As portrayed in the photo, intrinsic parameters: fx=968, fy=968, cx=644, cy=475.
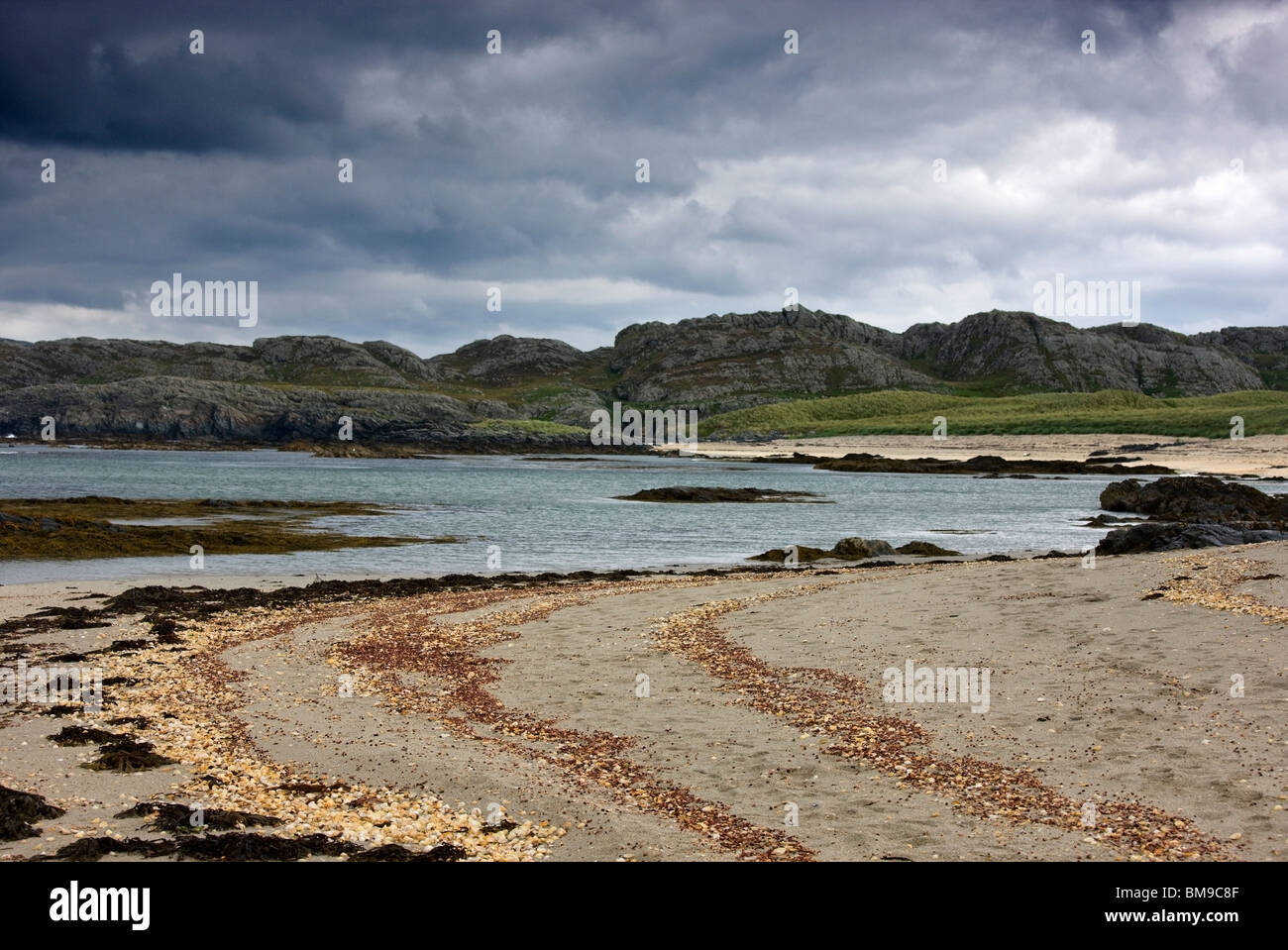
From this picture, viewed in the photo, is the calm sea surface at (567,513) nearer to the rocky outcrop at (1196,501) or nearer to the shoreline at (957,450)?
the rocky outcrop at (1196,501)

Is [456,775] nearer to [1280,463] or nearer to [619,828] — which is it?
[619,828]

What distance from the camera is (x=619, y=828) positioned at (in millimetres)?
9227

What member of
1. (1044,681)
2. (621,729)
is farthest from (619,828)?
(1044,681)

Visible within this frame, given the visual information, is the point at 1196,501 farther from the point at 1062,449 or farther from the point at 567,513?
the point at 1062,449

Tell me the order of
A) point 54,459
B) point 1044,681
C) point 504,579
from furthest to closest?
point 54,459, point 504,579, point 1044,681

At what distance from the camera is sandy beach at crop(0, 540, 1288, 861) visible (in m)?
8.99

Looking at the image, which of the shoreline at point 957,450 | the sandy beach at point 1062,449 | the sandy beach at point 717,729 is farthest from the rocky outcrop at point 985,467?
the sandy beach at point 717,729

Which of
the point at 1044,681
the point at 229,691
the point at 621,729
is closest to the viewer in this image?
the point at 621,729

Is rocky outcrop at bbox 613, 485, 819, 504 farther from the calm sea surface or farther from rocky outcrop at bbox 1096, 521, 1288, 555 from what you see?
rocky outcrop at bbox 1096, 521, 1288, 555

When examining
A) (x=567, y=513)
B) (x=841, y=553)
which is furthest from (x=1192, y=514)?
(x=567, y=513)

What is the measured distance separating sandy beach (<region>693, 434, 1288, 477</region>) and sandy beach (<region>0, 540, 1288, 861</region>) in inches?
3494

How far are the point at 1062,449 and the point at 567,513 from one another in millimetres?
97185

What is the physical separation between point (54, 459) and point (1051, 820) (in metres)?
136

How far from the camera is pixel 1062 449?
134 m
